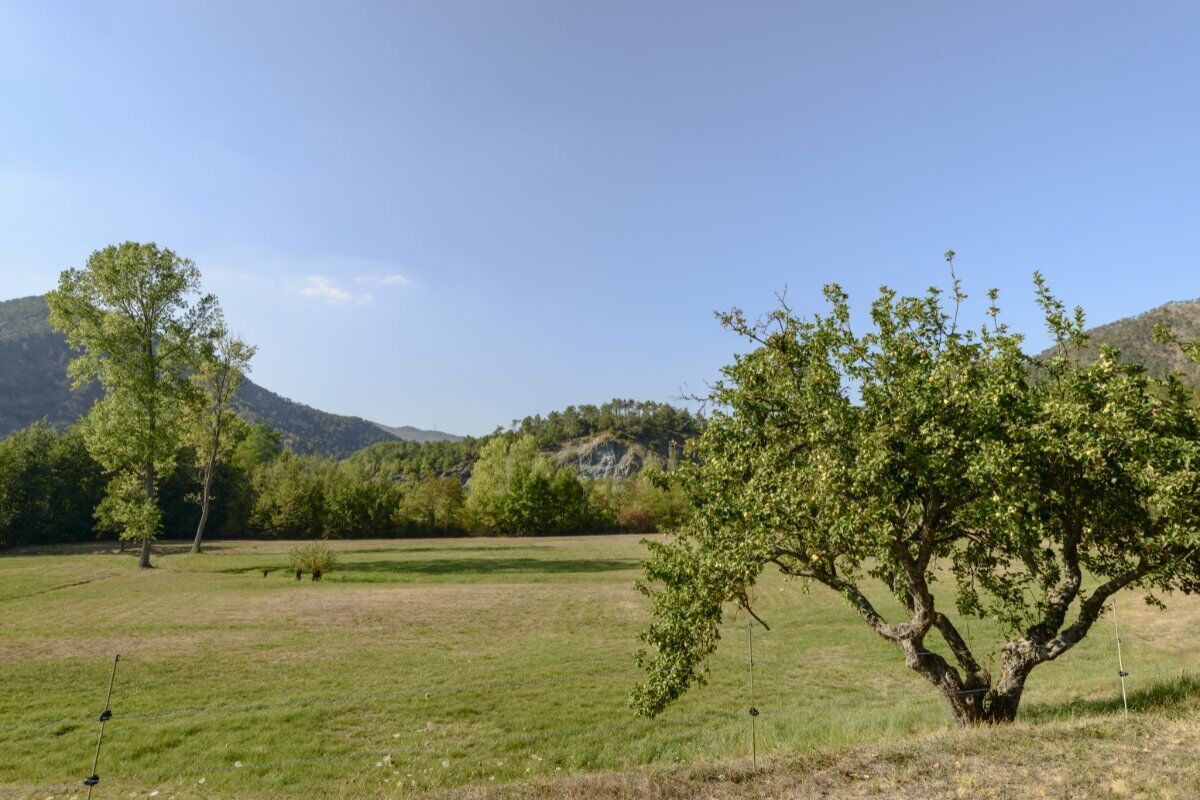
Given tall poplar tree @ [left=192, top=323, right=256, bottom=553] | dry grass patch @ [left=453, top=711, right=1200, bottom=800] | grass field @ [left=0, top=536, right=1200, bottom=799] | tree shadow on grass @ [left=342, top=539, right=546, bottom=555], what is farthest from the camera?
tree shadow on grass @ [left=342, top=539, right=546, bottom=555]

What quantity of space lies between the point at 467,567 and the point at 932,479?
4384cm

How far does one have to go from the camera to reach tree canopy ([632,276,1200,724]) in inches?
365

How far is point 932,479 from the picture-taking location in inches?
399

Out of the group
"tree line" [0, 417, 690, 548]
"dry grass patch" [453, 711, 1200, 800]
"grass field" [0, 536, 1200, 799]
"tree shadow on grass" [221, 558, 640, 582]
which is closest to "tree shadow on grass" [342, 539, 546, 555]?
"tree shadow on grass" [221, 558, 640, 582]

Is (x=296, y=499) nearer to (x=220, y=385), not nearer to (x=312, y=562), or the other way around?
(x=220, y=385)

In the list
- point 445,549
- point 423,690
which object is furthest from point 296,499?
point 423,690

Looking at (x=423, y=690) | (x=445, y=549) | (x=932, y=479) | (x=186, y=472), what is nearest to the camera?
(x=932, y=479)

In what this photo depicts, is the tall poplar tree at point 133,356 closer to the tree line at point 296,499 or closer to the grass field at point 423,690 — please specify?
the grass field at point 423,690

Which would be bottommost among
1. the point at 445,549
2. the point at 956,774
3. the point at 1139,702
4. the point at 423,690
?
the point at 445,549

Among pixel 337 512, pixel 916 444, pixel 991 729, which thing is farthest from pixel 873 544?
pixel 337 512

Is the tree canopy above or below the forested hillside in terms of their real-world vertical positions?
below

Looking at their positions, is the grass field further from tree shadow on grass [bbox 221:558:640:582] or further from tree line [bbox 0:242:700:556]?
tree shadow on grass [bbox 221:558:640:582]

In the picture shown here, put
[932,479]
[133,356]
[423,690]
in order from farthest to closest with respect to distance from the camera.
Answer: [133,356] → [423,690] → [932,479]

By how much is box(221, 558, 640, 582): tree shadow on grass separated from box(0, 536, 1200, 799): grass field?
37.0 ft
